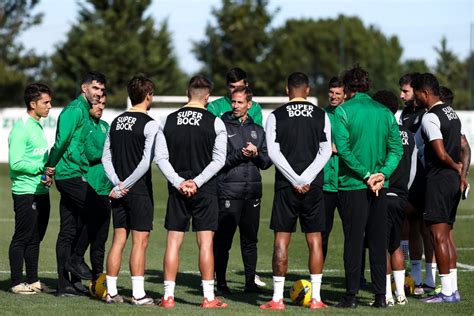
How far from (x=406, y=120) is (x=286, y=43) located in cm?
7843

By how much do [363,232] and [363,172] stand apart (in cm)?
60

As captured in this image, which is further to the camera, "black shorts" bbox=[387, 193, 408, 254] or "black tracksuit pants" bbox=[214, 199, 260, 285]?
"black tracksuit pants" bbox=[214, 199, 260, 285]

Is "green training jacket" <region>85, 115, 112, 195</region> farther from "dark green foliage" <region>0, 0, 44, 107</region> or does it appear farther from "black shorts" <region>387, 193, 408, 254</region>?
"dark green foliage" <region>0, 0, 44, 107</region>

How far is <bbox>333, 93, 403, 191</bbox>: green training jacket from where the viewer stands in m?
9.97

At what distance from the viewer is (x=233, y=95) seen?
429 inches

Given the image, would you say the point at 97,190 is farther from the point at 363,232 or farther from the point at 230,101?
the point at 363,232

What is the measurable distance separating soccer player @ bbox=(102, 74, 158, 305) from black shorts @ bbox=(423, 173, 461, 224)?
281 cm

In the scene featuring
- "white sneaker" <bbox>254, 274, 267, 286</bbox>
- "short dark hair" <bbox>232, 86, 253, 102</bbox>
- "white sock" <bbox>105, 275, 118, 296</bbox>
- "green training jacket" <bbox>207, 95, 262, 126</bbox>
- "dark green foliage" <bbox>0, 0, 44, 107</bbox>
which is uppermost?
"dark green foliage" <bbox>0, 0, 44, 107</bbox>

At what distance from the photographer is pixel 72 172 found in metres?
10.9

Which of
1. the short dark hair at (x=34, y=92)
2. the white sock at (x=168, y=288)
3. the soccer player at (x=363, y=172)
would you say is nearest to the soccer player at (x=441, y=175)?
the soccer player at (x=363, y=172)

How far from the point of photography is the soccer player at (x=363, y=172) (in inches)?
393

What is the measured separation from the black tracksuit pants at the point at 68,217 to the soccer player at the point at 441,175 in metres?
3.51

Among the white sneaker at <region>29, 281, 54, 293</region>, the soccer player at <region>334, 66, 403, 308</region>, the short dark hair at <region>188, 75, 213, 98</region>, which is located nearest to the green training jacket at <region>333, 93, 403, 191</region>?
the soccer player at <region>334, 66, 403, 308</region>

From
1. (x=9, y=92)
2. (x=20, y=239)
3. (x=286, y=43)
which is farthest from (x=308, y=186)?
(x=286, y=43)
